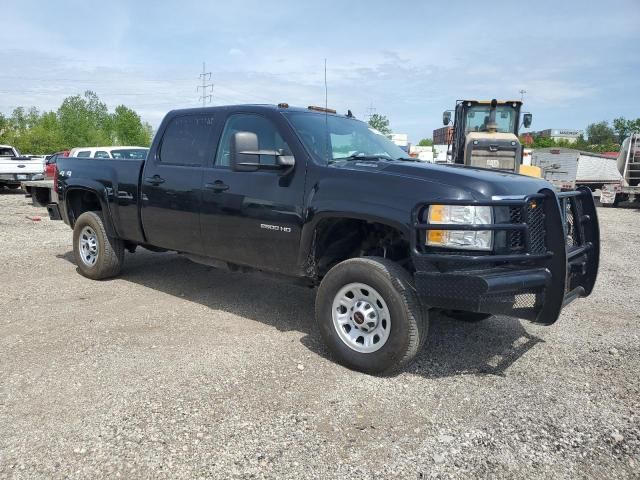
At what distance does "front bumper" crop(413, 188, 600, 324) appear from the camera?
11.1ft

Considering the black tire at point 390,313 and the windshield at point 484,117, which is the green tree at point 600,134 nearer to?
the windshield at point 484,117

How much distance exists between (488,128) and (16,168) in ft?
51.5

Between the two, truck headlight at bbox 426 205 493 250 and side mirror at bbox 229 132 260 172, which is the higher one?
side mirror at bbox 229 132 260 172

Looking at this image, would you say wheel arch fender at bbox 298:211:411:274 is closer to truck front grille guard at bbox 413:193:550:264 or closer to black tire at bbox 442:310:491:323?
truck front grille guard at bbox 413:193:550:264

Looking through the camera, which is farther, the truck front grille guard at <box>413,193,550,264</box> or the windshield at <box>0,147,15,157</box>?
the windshield at <box>0,147,15,157</box>

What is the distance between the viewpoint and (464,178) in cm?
359

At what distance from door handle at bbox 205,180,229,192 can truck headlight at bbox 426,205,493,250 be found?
6.62ft

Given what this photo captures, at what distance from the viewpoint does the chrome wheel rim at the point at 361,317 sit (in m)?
3.76

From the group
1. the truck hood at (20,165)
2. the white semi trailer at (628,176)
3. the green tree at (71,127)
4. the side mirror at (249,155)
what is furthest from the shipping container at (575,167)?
the green tree at (71,127)

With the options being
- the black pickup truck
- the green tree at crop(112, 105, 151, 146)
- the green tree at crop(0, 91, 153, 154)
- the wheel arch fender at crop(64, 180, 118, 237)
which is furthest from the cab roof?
the green tree at crop(112, 105, 151, 146)

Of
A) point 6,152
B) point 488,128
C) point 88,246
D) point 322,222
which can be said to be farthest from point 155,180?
point 6,152

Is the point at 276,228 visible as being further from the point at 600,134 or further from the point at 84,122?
the point at 600,134

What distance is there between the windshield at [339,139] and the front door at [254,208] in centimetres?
20

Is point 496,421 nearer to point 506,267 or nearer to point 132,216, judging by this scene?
point 506,267
